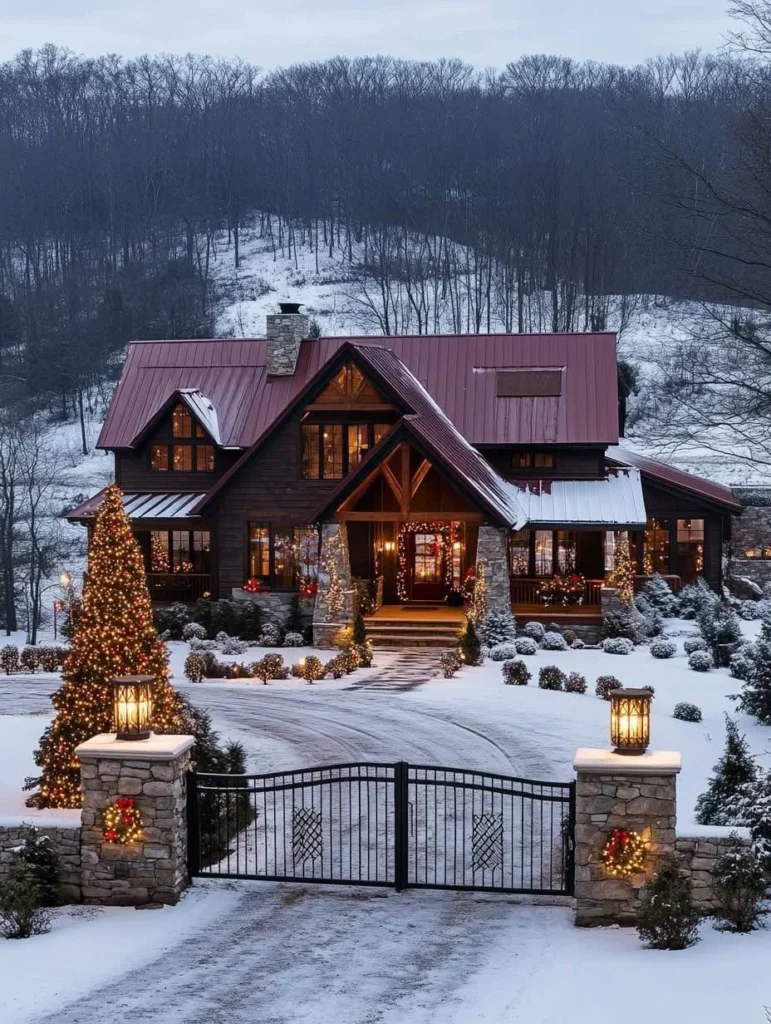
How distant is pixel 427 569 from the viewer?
1393 inches

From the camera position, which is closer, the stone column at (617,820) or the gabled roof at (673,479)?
the stone column at (617,820)

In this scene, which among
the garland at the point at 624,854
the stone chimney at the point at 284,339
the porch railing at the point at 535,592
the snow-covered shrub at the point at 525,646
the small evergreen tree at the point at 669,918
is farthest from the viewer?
the stone chimney at the point at 284,339

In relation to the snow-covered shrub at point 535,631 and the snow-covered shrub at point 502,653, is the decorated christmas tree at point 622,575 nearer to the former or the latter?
the snow-covered shrub at point 535,631

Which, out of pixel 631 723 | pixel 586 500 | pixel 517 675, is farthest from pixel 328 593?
pixel 631 723

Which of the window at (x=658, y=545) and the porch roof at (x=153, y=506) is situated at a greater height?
the porch roof at (x=153, y=506)

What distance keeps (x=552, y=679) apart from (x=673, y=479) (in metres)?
13.9

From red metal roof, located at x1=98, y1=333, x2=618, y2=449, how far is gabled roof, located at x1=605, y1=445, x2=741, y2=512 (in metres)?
2.37

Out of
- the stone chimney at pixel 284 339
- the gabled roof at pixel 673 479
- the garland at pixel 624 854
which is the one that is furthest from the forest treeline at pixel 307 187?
the garland at pixel 624 854

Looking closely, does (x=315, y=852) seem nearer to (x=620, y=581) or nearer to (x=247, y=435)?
(x=620, y=581)

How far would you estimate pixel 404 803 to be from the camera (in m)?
13.5

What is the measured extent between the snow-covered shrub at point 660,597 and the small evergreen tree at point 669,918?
23.6 meters

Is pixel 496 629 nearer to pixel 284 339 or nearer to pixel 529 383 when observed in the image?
pixel 529 383

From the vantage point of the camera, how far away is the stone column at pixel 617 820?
12.4 meters

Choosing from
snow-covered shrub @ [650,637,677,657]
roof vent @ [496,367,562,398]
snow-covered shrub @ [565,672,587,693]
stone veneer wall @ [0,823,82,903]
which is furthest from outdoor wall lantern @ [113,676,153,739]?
roof vent @ [496,367,562,398]
